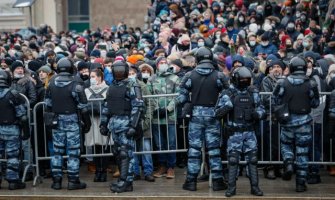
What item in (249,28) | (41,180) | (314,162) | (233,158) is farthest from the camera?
(249,28)

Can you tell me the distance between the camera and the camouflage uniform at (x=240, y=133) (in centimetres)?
1106

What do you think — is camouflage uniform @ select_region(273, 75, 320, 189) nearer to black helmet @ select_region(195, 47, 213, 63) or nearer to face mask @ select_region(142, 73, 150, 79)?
black helmet @ select_region(195, 47, 213, 63)

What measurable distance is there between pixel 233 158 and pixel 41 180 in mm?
3540

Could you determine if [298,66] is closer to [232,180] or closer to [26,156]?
[232,180]

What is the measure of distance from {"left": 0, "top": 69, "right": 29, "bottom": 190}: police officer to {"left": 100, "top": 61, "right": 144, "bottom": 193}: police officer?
4.63 feet

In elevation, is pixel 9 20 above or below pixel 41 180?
above

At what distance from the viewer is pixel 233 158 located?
11062 millimetres

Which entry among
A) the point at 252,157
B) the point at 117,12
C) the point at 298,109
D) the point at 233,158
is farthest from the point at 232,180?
the point at 117,12

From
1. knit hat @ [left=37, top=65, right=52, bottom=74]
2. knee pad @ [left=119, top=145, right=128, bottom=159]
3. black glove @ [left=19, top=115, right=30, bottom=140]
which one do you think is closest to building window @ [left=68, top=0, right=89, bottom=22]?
knit hat @ [left=37, top=65, right=52, bottom=74]

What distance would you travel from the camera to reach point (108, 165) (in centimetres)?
1334

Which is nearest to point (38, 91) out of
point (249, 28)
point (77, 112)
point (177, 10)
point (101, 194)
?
point (77, 112)

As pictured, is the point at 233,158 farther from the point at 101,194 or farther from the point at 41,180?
the point at 41,180

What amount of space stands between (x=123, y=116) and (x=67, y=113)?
91 centimetres

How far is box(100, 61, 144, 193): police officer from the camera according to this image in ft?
37.4
